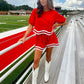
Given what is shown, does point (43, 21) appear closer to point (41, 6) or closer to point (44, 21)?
point (44, 21)

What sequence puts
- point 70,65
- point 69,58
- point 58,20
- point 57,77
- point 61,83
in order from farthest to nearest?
point 69,58 → point 70,65 → point 57,77 → point 61,83 → point 58,20

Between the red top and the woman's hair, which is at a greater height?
the woman's hair

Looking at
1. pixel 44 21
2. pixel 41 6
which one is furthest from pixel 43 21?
pixel 41 6

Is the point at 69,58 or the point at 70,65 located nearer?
the point at 70,65

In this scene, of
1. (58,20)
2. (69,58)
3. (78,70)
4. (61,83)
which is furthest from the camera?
(69,58)

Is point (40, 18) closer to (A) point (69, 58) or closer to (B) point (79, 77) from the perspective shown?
(B) point (79, 77)

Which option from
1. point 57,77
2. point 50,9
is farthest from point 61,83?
point 50,9

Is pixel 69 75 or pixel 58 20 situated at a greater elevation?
pixel 58 20

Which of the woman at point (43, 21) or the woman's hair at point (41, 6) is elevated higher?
the woman's hair at point (41, 6)

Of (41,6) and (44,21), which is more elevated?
(41,6)

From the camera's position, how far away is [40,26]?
1.79 meters

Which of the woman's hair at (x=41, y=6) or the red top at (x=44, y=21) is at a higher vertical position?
the woman's hair at (x=41, y=6)

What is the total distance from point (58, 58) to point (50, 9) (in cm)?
229

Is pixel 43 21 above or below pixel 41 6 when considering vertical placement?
below
